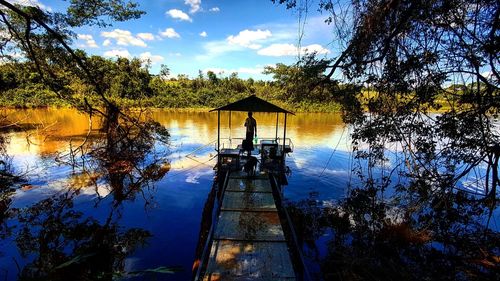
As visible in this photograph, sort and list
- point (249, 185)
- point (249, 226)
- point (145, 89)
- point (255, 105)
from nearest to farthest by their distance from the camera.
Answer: point (249, 226)
point (249, 185)
point (255, 105)
point (145, 89)

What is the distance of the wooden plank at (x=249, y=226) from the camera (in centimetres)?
570

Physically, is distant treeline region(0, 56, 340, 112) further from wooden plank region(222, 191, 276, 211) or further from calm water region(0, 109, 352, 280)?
wooden plank region(222, 191, 276, 211)

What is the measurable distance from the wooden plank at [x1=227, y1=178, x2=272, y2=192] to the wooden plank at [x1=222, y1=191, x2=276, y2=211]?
345 millimetres

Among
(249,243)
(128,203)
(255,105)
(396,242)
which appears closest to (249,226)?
(249,243)

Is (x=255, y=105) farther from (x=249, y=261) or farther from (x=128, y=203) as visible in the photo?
(x=249, y=261)

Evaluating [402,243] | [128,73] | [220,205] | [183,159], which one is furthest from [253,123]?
[128,73]

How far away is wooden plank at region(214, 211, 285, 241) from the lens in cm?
570

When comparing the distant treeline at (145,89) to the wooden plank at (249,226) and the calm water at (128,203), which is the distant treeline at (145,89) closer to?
the calm water at (128,203)

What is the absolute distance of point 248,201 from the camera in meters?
7.63

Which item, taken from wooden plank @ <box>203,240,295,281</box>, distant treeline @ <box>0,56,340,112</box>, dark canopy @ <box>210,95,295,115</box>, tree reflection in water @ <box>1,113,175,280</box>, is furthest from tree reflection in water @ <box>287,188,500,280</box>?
distant treeline @ <box>0,56,340,112</box>

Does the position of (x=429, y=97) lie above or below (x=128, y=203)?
above

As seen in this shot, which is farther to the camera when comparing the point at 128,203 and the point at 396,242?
the point at 128,203

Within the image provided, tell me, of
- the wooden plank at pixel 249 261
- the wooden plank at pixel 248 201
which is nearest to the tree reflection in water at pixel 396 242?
the wooden plank at pixel 249 261

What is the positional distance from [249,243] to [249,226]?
708 mm
